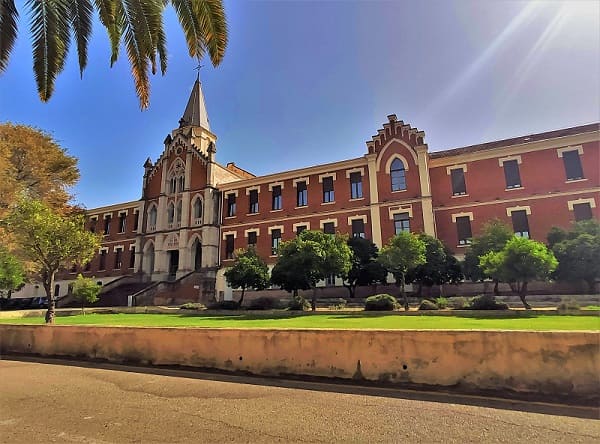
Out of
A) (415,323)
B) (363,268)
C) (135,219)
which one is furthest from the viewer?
(135,219)

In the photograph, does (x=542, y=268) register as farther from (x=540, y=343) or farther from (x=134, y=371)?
(x=134, y=371)

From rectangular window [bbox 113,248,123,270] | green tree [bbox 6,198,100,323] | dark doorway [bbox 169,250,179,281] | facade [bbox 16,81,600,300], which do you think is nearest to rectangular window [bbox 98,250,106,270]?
facade [bbox 16,81,600,300]

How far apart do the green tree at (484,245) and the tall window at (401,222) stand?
271 inches

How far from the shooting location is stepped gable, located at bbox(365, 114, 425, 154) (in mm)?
31062

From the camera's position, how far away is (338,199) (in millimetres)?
33406

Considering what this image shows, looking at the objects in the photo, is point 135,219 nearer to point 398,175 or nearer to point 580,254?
point 398,175

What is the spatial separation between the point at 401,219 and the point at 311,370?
24872 millimetres

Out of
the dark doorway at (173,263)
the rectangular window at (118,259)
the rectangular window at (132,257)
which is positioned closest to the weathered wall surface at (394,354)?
the dark doorway at (173,263)

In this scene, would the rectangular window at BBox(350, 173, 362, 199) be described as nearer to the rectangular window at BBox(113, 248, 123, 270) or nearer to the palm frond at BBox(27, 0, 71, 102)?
the palm frond at BBox(27, 0, 71, 102)

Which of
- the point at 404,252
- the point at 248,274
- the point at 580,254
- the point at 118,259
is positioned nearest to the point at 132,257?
the point at 118,259

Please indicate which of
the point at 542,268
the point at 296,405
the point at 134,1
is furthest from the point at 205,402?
the point at 542,268

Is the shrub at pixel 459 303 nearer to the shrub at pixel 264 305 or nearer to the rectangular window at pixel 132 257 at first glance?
the shrub at pixel 264 305

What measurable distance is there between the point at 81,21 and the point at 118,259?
3998 centimetres

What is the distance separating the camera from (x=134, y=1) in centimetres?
850
